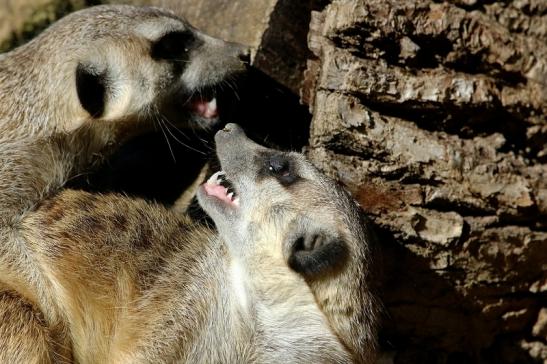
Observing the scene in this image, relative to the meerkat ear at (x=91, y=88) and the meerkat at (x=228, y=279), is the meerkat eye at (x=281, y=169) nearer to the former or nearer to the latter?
the meerkat at (x=228, y=279)

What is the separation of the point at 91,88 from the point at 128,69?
22cm

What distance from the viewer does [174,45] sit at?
4379 millimetres

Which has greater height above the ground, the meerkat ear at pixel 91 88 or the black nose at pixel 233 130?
the black nose at pixel 233 130

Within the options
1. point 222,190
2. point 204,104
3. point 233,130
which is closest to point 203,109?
point 204,104

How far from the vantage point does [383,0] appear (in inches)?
146

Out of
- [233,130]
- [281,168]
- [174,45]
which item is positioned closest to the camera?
[281,168]

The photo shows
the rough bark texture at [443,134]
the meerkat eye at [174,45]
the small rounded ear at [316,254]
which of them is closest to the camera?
the small rounded ear at [316,254]

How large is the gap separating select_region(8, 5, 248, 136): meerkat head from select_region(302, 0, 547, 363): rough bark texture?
0.61 m

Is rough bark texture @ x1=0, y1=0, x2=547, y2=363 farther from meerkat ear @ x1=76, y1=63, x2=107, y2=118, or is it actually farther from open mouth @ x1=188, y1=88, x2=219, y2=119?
meerkat ear @ x1=76, y1=63, x2=107, y2=118

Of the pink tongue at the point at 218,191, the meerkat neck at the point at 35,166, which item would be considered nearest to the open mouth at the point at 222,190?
the pink tongue at the point at 218,191

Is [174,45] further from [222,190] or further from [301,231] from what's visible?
[301,231]

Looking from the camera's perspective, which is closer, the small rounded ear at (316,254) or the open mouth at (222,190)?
the small rounded ear at (316,254)

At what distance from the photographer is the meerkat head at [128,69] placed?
4.21 meters

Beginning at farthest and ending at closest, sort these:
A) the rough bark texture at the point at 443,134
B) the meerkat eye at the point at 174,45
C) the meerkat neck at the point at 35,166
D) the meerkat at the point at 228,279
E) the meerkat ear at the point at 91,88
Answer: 1. the meerkat eye at the point at 174,45
2. the meerkat ear at the point at 91,88
3. the meerkat neck at the point at 35,166
4. the rough bark texture at the point at 443,134
5. the meerkat at the point at 228,279
